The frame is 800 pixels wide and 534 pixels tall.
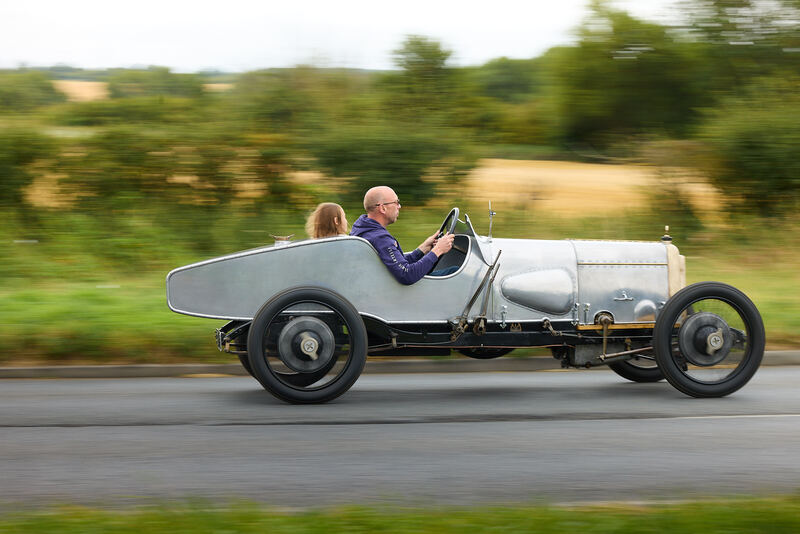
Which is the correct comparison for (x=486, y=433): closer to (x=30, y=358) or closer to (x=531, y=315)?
(x=531, y=315)

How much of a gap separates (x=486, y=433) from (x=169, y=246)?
9712 millimetres

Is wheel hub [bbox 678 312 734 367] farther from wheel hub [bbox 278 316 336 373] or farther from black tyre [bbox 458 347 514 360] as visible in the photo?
wheel hub [bbox 278 316 336 373]

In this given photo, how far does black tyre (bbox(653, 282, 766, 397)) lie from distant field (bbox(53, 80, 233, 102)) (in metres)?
10.8

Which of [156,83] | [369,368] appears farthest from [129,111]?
[369,368]

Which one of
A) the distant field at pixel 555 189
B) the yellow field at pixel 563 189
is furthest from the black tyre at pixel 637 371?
the yellow field at pixel 563 189

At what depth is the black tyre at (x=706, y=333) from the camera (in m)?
6.62

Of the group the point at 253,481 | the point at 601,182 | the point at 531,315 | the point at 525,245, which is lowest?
the point at 253,481

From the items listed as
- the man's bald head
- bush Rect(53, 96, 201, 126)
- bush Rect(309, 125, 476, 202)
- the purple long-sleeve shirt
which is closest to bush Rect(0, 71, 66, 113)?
bush Rect(53, 96, 201, 126)

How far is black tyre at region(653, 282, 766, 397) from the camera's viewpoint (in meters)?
6.62

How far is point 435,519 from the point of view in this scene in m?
3.84

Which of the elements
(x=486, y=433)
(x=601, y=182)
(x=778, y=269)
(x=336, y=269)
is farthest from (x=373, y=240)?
(x=601, y=182)

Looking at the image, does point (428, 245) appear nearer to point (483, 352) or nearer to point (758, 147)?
point (483, 352)

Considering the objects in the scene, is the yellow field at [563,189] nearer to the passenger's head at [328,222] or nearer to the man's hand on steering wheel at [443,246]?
the passenger's head at [328,222]

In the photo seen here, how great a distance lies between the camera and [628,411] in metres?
6.49
